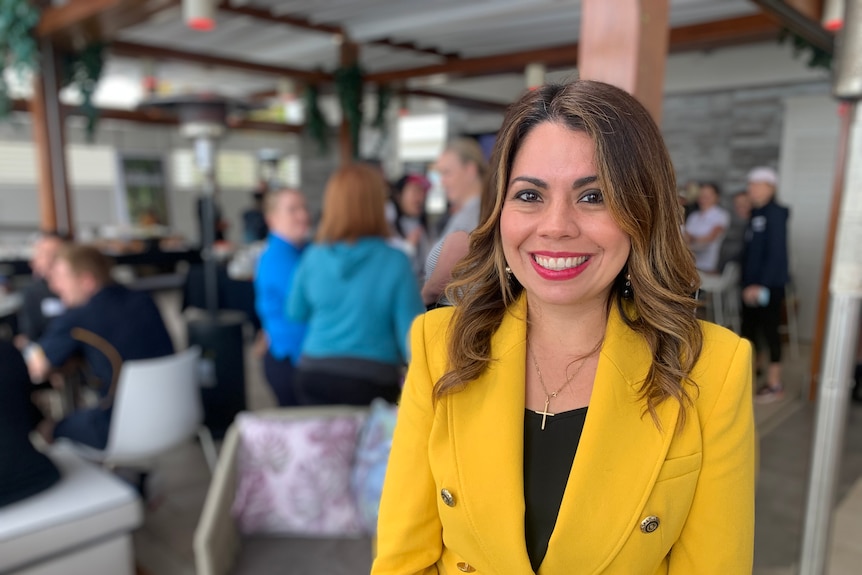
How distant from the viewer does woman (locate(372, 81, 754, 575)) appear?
0.85 m

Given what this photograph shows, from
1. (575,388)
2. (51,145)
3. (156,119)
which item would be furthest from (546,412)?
(156,119)

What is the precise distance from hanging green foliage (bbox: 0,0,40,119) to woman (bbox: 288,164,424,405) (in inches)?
159

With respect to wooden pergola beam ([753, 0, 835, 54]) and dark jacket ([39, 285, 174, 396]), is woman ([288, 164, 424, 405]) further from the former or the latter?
wooden pergola beam ([753, 0, 835, 54])

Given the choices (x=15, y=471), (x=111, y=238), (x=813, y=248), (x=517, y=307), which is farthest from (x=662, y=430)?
(x=111, y=238)

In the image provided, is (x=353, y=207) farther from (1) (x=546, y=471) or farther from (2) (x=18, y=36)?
(2) (x=18, y=36)

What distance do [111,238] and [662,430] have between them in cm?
977

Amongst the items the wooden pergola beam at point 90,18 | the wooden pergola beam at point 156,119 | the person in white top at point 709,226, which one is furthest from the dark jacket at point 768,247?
the wooden pergola beam at point 156,119

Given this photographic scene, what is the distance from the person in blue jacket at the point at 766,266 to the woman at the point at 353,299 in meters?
3.33

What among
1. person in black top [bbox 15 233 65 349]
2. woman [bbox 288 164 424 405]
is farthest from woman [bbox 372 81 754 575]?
person in black top [bbox 15 233 65 349]

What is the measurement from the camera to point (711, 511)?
0.89m

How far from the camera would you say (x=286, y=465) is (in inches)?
84.7

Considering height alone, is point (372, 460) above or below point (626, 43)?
below

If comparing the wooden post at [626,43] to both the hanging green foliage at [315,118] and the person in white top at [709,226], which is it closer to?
the person in white top at [709,226]

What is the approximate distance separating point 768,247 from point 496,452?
14.1 feet
